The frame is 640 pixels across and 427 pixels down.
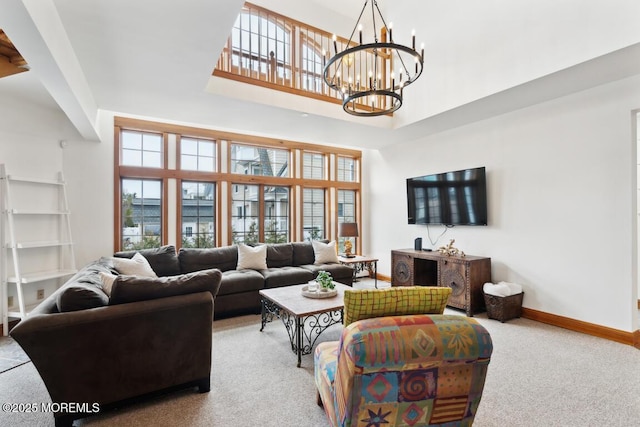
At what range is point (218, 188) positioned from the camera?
5.21 m

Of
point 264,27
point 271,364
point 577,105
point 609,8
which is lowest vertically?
point 271,364

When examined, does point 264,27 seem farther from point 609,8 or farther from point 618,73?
point 618,73

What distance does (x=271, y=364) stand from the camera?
9.02 ft

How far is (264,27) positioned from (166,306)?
11.9 ft

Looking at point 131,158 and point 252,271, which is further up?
point 131,158

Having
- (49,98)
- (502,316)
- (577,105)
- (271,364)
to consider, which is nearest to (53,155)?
(49,98)

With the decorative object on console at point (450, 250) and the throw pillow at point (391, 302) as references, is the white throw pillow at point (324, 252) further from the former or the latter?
the throw pillow at point (391, 302)

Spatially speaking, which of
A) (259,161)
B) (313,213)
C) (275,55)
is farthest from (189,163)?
(313,213)

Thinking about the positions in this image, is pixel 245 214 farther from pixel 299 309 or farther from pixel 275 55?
pixel 299 309

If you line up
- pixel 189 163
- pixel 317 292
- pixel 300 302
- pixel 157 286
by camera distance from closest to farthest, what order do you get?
pixel 157 286 < pixel 300 302 < pixel 317 292 < pixel 189 163

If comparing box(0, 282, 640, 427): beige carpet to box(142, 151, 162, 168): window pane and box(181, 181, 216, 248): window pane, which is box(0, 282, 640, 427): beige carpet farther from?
box(142, 151, 162, 168): window pane

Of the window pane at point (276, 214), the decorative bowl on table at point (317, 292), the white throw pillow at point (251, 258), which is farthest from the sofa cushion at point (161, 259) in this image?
the decorative bowl on table at point (317, 292)

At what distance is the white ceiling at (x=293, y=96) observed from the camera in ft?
7.38

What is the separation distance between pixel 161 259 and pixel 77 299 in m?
2.34
